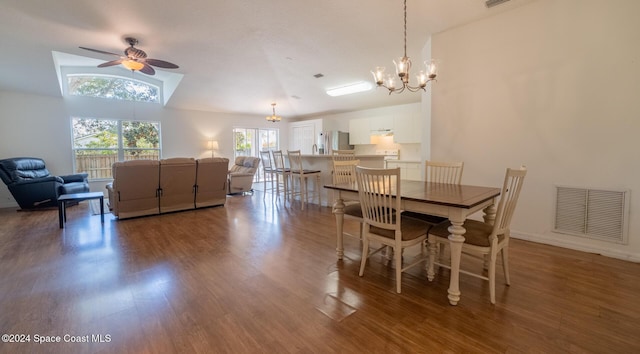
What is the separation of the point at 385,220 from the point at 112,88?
26.1ft

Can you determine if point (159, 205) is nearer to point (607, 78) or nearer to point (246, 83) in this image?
point (246, 83)

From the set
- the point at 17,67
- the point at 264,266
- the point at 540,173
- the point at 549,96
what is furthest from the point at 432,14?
the point at 17,67

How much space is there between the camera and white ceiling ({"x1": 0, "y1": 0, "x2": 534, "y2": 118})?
3545 millimetres

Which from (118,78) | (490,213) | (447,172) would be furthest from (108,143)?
(490,213)

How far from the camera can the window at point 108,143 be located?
644 cm

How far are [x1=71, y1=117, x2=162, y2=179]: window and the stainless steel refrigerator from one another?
4798mm

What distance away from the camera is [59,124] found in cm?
607

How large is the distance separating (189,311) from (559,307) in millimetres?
2728

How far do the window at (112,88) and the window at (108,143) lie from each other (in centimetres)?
64

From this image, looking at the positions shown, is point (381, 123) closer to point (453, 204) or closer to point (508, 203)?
point (508, 203)

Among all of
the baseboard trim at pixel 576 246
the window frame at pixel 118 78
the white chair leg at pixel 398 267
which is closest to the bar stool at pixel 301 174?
the white chair leg at pixel 398 267

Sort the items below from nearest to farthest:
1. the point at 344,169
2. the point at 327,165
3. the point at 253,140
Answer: the point at 344,169 → the point at 327,165 → the point at 253,140

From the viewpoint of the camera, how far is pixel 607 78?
2777 mm

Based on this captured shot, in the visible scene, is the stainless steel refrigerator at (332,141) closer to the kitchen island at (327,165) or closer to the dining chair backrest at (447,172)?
the kitchen island at (327,165)
